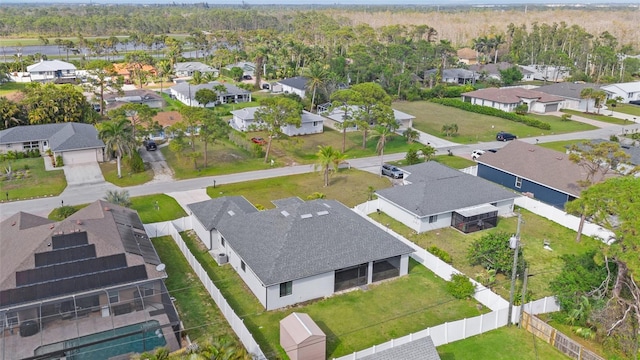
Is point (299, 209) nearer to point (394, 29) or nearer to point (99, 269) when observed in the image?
point (99, 269)

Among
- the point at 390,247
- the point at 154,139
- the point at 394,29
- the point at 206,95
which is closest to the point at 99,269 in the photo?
the point at 390,247

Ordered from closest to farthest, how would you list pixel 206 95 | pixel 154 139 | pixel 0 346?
pixel 0 346, pixel 154 139, pixel 206 95

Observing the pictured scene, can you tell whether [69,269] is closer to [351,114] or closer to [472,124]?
[351,114]

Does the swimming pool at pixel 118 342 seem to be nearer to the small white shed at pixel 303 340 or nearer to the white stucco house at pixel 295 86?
the small white shed at pixel 303 340

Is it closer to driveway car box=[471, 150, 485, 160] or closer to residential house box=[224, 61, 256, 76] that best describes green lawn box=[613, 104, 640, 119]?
driveway car box=[471, 150, 485, 160]

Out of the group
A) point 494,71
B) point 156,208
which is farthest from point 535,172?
point 494,71

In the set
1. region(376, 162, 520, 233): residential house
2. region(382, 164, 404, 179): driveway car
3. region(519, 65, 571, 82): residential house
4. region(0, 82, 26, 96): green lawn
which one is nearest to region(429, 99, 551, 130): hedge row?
region(382, 164, 404, 179): driveway car

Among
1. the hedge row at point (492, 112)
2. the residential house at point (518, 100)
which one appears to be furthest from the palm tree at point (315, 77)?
the residential house at point (518, 100)
